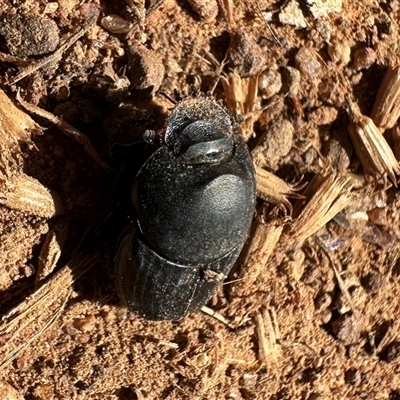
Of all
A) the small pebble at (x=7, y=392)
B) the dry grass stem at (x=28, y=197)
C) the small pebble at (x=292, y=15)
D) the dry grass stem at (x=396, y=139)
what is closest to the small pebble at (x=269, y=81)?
the small pebble at (x=292, y=15)

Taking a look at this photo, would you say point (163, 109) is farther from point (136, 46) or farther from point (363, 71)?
point (363, 71)

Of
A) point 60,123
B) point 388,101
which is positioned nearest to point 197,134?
point 60,123

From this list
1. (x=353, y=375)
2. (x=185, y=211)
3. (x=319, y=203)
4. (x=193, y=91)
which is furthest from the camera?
(x=353, y=375)

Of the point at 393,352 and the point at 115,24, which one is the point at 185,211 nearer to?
the point at 115,24

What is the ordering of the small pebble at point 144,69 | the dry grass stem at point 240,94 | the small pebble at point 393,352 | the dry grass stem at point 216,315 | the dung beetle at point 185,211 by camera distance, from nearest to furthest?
1. the dung beetle at point 185,211
2. the small pebble at point 144,69
3. the dry grass stem at point 240,94
4. the dry grass stem at point 216,315
5. the small pebble at point 393,352

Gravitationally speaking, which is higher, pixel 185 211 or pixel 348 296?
pixel 185 211

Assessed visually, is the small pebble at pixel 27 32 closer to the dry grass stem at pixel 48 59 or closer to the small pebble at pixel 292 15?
the dry grass stem at pixel 48 59
